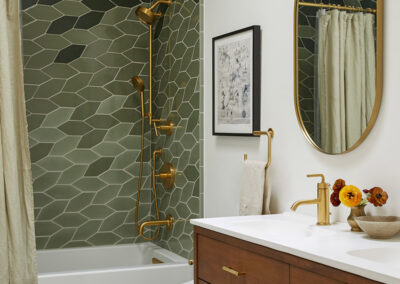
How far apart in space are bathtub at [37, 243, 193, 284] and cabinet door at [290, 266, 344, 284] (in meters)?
1.58

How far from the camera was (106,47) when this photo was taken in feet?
12.6

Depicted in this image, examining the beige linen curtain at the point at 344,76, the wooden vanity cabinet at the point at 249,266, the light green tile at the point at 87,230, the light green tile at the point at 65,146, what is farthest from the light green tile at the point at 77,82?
the beige linen curtain at the point at 344,76

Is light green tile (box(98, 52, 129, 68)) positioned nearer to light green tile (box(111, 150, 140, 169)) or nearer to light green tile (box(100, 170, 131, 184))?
light green tile (box(111, 150, 140, 169))

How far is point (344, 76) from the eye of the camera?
2.00 metres

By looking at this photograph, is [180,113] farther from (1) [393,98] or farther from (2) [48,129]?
(1) [393,98]

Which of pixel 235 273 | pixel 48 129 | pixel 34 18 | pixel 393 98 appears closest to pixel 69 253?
pixel 48 129

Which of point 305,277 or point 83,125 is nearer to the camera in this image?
point 305,277

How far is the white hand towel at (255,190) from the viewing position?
7.86 ft

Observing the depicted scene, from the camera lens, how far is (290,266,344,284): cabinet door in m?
1.47

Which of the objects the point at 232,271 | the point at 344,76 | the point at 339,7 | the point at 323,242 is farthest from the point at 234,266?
the point at 339,7

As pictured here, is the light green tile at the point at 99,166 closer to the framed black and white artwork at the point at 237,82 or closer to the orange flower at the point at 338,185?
the framed black and white artwork at the point at 237,82

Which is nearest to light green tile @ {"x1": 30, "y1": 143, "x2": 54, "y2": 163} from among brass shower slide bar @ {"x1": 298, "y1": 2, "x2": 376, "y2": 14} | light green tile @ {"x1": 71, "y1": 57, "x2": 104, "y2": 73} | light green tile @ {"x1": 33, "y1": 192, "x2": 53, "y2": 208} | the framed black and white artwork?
light green tile @ {"x1": 33, "y1": 192, "x2": 53, "y2": 208}

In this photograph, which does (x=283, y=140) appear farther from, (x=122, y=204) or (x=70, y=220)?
(x=70, y=220)

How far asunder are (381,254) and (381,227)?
0.32ft
